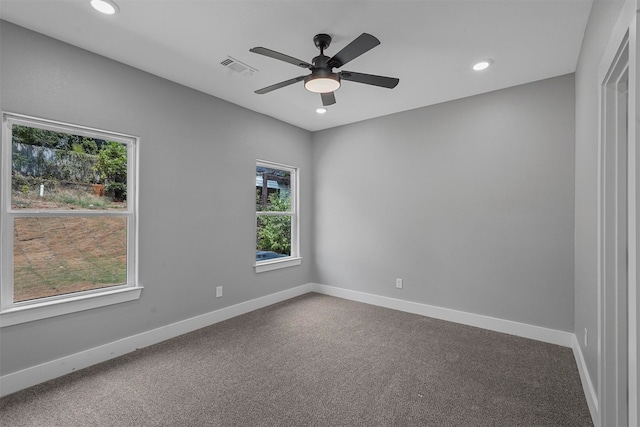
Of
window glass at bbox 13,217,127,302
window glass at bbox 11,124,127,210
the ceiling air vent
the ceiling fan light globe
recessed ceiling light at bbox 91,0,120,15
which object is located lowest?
window glass at bbox 13,217,127,302

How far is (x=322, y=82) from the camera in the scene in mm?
2270

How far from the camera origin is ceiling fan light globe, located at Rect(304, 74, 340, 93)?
222 cm

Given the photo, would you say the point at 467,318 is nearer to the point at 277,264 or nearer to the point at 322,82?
the point at 277,264

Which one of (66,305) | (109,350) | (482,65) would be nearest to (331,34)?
(482,65)

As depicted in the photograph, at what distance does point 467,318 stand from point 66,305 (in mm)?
3990

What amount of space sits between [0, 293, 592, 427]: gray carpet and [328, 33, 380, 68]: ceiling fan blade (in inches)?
94.5

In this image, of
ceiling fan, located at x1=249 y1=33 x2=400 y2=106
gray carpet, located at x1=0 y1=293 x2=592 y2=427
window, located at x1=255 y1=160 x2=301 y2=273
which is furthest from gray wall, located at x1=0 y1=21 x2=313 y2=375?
ceiling fan, located at x1=249 y1=33 x2=400 y2=106

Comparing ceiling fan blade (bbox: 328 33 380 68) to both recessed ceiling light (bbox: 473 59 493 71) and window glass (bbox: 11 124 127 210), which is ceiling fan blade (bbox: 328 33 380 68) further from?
window glass (bbox: 11 124 127 210)

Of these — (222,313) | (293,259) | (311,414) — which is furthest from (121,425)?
(293,259)

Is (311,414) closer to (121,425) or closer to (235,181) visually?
(121,425)

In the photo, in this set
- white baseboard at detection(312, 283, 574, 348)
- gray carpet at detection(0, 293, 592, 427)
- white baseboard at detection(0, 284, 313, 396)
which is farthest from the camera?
white baseboard at detection(312, 283, 574, 348)

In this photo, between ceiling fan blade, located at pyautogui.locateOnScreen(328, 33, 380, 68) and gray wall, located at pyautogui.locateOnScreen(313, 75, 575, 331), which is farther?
gray wall, located at pyautogui.locateOnScreen(313, 75, 575, 331)

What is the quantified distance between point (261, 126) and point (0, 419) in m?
3.57

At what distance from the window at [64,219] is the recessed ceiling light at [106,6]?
99 cm
